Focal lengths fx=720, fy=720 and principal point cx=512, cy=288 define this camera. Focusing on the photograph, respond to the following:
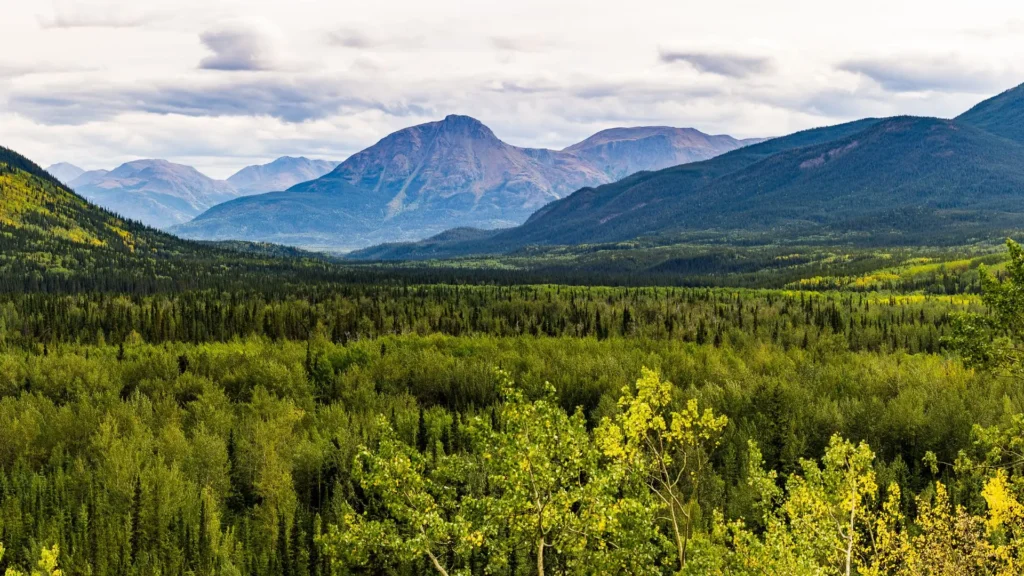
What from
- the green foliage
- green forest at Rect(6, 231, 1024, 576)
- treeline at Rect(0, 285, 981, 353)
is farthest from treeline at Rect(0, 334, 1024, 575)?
treeline at Rect(0, 285, 981, 353)

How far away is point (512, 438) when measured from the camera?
864 inches

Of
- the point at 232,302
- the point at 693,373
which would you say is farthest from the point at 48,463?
the point at 232,302

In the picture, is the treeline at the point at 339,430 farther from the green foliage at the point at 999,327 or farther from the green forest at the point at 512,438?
the green foliage at the point at 999,327

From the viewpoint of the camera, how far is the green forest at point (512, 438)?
2322cm

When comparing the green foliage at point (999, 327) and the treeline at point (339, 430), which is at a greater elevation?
the green foliage at point (999, 327)

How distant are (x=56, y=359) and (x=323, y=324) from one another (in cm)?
5008

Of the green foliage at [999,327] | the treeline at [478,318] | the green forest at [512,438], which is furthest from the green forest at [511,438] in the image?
the treeline at [478,318]

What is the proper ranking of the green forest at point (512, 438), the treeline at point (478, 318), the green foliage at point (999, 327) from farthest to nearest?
1. the treeline at point (478, 318)
2. the green forest at point (512, 438)
3. the green foliage at point (999, 327)

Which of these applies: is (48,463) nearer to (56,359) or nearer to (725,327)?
(56,359)

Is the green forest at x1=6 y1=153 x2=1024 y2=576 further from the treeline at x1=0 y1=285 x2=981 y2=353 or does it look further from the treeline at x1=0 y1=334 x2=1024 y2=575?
the treeline at x1=0 y1=285 x2=981 y2=353

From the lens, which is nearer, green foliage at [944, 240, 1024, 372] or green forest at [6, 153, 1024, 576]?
green foliage at [944, 240, 1024, 372]

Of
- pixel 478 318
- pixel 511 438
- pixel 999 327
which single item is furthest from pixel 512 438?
pixel 478 318

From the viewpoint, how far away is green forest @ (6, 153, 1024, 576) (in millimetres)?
23219

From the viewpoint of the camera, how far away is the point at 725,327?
130875 mm
